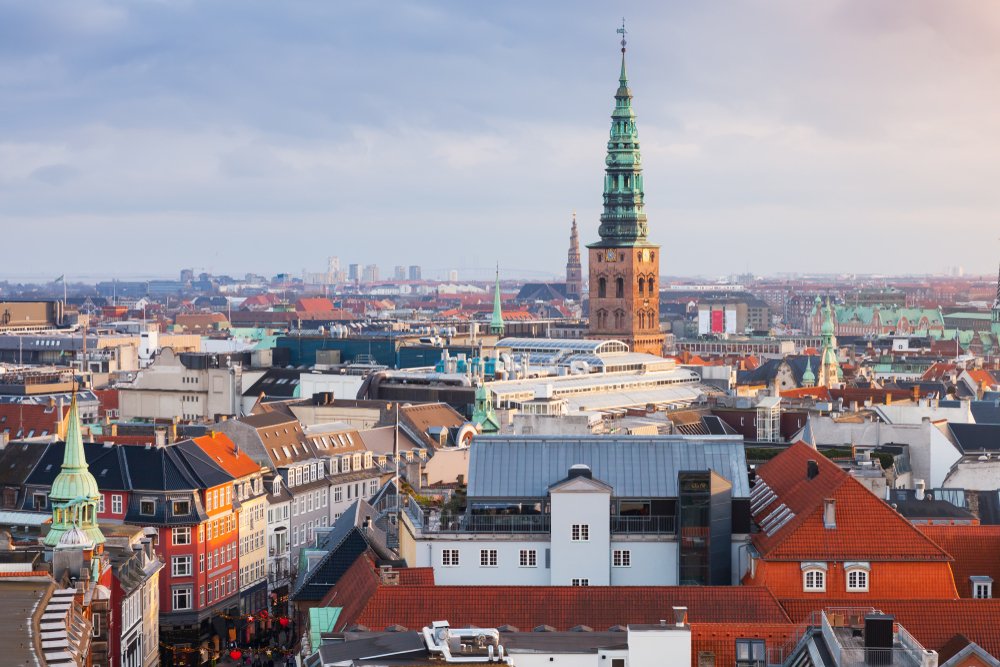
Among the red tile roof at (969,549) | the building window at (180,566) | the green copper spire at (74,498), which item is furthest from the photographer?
the building window at (180,566)

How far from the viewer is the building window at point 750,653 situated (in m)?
49.2

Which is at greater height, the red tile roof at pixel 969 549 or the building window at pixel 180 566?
the red tile roof at pixel 969 549

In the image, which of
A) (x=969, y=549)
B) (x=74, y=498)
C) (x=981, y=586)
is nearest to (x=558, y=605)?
(x=981, y=586)

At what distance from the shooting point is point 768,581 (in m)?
58.5

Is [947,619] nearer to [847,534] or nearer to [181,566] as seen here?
[847,534]

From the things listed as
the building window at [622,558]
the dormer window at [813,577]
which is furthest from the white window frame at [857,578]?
the building window at [622,558]

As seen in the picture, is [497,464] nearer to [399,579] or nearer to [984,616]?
[399,579]

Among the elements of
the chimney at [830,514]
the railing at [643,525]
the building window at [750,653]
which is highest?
the chimney at [830,514]

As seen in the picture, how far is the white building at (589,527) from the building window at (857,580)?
5.01 m

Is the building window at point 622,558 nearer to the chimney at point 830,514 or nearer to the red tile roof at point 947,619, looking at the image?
the chimney at point 830,514

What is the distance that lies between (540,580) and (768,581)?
7739 millimetres

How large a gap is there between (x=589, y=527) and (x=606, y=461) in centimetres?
302

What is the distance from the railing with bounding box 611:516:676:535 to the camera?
63250mm

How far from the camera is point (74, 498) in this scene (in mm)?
64062
